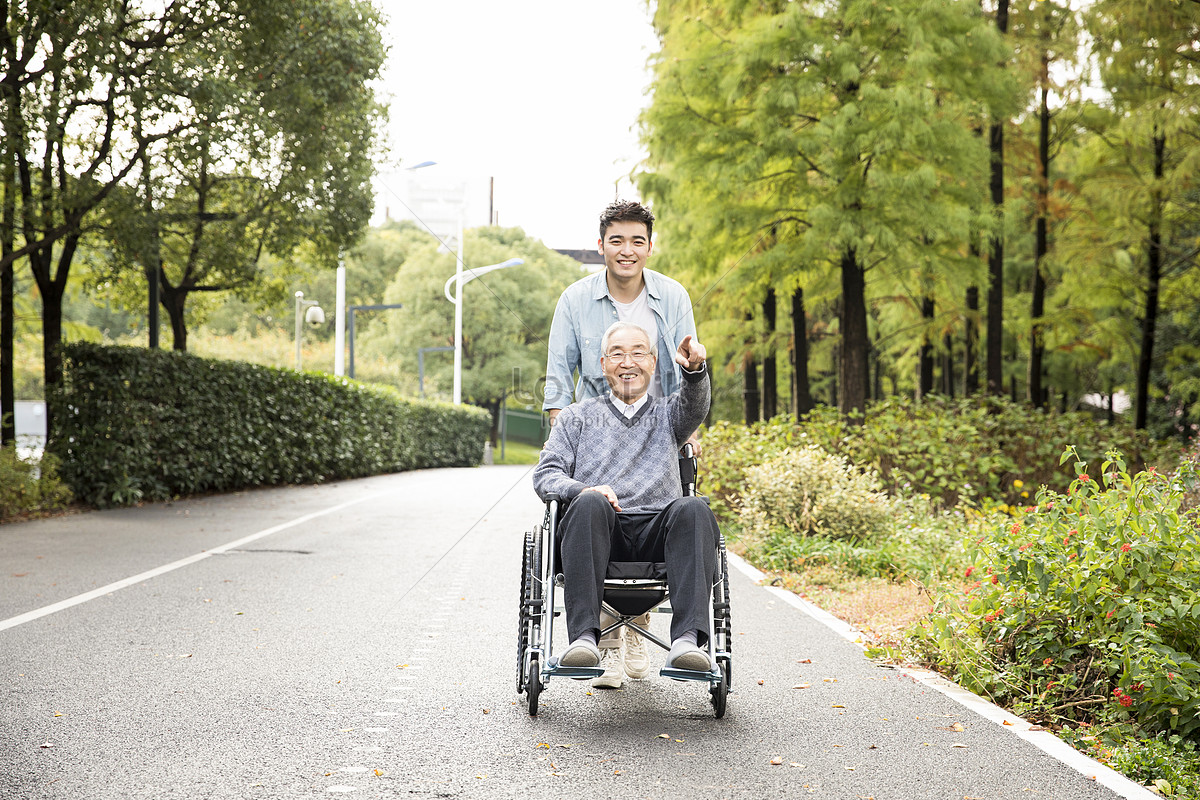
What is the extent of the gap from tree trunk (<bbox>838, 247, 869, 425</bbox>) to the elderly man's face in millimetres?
10646

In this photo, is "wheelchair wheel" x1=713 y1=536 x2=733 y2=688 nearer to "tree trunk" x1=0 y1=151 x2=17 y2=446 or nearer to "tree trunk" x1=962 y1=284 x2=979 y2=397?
"tree trunk" x1=0 y1=151 x2=17 y2=446

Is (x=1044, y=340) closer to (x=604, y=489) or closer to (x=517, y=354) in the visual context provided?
(x=604, y=489)

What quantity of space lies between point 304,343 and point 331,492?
3943 cm

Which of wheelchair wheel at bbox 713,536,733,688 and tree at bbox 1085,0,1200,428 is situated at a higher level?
tree at bbox 1085,0,1200,428

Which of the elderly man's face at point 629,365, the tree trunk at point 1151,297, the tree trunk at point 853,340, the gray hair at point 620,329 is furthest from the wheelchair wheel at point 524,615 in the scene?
the tree trunk at point 1151,297

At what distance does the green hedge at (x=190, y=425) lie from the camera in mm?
13016

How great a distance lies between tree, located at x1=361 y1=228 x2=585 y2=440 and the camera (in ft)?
117

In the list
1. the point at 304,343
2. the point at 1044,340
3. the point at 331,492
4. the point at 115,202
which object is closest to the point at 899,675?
the point at 115,202

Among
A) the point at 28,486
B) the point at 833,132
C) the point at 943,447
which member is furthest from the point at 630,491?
the point at 28,486

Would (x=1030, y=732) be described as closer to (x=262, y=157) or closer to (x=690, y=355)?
(x=690, y=355)

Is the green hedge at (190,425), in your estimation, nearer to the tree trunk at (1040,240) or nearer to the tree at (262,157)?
the tree at (262,157)

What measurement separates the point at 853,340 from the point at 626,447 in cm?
1107

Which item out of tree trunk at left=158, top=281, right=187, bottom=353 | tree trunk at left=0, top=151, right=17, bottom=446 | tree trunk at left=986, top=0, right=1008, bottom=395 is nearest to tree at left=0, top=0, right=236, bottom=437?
tree trunk at left=0, top=151, right=17, bottom=446

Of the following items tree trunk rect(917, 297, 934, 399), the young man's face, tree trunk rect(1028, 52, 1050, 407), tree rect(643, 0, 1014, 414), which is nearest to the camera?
the young man's face
